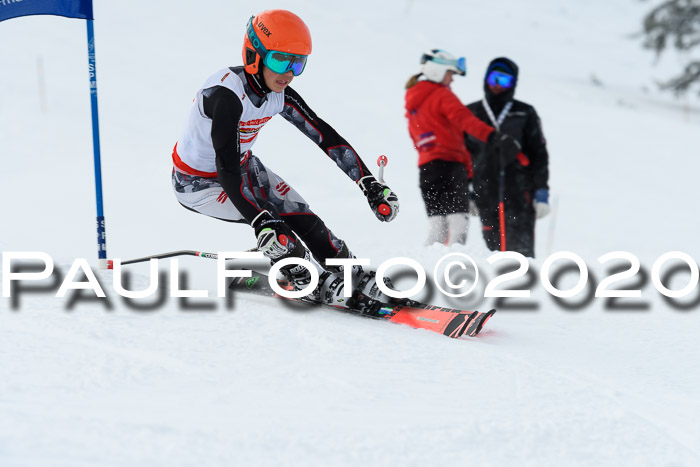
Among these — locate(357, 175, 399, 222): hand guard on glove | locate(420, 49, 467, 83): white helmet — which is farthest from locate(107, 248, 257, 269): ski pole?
locate(420, 49, 467, 83): white helmet

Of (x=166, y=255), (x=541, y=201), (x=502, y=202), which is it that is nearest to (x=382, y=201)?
(x=166, y=255)

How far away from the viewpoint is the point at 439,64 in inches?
255

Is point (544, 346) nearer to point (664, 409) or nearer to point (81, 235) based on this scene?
point (664, 409)

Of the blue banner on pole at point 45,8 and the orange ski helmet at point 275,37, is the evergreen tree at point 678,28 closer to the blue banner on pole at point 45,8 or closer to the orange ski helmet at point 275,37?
the blue banner on pole at point 45,8

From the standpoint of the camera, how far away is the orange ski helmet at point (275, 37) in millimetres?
4027

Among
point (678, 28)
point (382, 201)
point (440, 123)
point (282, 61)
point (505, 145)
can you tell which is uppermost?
point (678, 28)

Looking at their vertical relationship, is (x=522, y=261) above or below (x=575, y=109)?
below

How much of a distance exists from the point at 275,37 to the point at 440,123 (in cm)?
286

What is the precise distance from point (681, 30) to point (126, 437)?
2590cm

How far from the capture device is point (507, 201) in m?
6.90

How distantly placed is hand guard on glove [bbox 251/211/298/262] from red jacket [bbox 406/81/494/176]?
285 cm

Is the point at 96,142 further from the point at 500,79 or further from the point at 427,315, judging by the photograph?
the point at 500,79

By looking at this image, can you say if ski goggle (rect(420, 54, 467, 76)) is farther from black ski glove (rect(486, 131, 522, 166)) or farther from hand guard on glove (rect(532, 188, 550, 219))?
hand guard on glove (rect(532, 188, 550, 219))

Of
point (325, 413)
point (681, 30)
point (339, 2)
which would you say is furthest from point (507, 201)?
point (339, 2)
